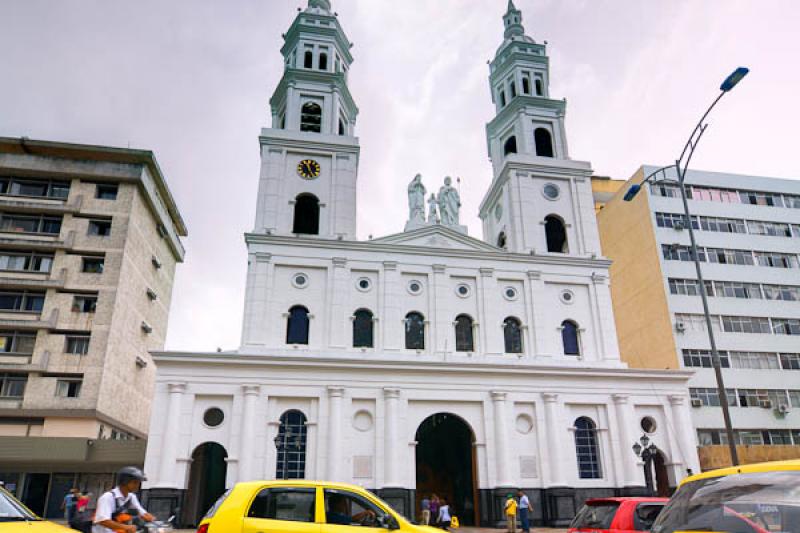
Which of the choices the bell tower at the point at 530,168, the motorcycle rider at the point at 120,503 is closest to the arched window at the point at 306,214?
the bell tower at the point at 530,168

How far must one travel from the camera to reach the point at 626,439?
24.5 metres

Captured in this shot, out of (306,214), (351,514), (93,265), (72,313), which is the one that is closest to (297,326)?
(306,214)

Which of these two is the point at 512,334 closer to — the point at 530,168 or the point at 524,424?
the point at 524,424

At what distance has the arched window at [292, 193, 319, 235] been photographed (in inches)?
1105

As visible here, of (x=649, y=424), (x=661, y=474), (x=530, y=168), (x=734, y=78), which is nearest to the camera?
(x=734, y=78)

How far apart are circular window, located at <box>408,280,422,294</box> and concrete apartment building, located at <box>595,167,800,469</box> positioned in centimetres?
1765

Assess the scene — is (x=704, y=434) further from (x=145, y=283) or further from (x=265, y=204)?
(x=145, y=283)

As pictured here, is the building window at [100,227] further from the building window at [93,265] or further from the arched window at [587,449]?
the arched window at [587,449]

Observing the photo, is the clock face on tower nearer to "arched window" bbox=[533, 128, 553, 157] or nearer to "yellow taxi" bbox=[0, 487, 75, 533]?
"arched window" bbox=[533, 128, 553, 157]

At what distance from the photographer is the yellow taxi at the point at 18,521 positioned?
505 centimetres

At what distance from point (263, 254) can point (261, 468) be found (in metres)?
9.32

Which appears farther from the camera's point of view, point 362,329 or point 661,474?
point 362,329

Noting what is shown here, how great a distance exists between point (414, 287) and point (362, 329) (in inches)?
127

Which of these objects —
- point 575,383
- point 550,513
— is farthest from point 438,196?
point 550,513
